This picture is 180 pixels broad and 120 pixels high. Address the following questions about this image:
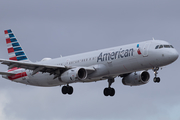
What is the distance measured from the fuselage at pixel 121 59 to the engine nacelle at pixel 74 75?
4.50 feet

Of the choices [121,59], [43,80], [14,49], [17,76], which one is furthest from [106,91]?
[14,49]

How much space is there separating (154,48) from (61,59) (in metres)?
16.5

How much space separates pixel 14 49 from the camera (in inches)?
3108

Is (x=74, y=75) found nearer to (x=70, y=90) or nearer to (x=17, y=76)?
(x=70, y=90)

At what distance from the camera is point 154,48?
59.6m

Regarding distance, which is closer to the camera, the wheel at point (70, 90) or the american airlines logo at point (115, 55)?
the american airlines logo at point (115, 55)

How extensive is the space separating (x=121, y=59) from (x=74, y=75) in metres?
6.41

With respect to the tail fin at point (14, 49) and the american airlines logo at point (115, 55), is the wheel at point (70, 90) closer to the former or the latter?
the american airlines logo at point (115, 55)

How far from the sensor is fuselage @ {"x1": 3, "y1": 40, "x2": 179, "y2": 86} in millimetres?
59281

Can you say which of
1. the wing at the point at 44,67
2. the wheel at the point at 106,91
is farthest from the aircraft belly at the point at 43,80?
the wheel at the point at 106,91

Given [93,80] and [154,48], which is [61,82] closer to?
[93,80]

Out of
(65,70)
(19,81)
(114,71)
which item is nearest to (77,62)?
(65,70)

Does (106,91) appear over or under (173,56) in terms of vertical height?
over

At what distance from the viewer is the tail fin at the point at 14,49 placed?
78.1m
